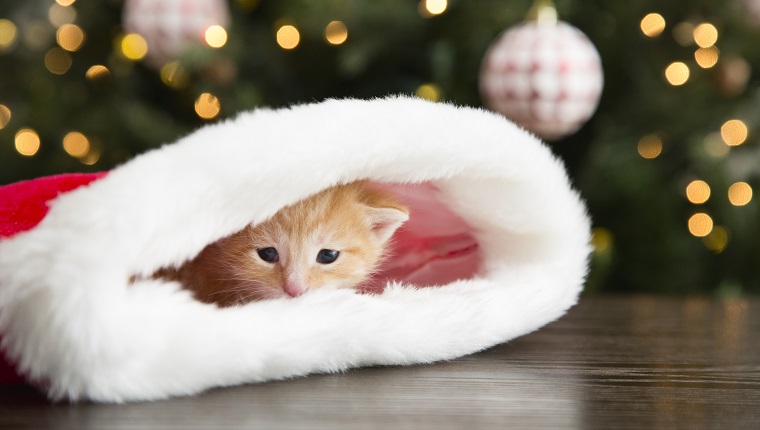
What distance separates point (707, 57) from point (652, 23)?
12 cm

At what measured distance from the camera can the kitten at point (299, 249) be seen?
2.38 feet

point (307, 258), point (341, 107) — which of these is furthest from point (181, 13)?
point (341, 107)

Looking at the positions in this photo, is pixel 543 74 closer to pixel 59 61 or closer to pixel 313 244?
pixel 313 244

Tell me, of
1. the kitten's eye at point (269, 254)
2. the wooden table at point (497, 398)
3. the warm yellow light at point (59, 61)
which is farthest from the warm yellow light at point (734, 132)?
the warm yellow light at point (59, 61)

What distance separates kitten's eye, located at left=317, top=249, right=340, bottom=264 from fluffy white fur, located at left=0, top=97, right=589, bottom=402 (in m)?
0.14

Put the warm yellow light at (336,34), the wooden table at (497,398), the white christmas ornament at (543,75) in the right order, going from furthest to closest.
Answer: the warm yellow light at (336,34) < the white christmas ornament at (543,75) < the wooden table at (497,398)

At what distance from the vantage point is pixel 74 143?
63.3 inches

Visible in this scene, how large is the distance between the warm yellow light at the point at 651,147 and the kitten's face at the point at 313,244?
0.96 m

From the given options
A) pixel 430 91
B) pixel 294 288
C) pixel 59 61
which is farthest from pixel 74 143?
pixel 294 288

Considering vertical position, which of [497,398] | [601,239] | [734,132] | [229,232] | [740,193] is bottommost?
[497,398]

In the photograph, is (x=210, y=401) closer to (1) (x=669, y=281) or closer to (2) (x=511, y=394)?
(2) (x=511, y=394)

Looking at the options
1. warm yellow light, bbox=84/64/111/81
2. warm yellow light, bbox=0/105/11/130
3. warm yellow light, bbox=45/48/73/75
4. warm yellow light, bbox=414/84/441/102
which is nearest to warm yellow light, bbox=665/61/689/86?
warm yellow light, bbox=414/84/441/102

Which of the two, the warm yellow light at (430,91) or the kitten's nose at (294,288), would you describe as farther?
the warm yellow light at (430,91)

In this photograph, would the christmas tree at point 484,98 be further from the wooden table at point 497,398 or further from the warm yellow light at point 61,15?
the wooden table at point 497,398
